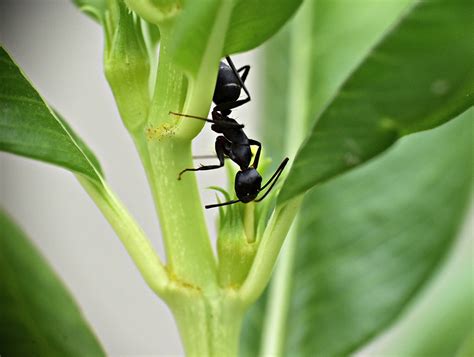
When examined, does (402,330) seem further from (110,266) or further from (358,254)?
(110,266)

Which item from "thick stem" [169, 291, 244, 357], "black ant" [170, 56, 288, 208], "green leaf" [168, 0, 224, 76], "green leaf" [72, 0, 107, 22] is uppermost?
"green leaf" [72, 0, 107, 22]

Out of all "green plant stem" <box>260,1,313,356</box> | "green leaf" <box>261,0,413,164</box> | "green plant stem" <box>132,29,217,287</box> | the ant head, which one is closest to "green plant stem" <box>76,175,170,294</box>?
"green plant stem" <box>132,29,217,287</box>

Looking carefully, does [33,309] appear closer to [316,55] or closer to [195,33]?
[195,33]

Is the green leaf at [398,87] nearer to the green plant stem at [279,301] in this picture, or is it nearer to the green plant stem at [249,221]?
the green plant stem at [249,221]

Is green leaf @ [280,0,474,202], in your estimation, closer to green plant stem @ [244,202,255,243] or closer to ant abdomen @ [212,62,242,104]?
green plant stem @ [244,202,255,243]

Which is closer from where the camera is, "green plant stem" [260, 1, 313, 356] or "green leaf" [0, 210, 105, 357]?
"green leaf" [0, 210, 105, 357]

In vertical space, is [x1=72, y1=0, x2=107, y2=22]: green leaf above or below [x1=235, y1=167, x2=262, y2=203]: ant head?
above

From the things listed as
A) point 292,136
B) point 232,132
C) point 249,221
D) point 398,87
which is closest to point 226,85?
point 232,132

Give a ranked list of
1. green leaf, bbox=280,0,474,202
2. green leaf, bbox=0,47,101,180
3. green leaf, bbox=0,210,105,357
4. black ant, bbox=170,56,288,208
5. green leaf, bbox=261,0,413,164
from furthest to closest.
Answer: green leaf, bbox=261,0,413,164
black ant, bbox=170,56,288,208
green leaf, bbox=0,210,105,357
green leaf, bbox=0,47,101,180
green leaf, bbox=280,0,474,202
